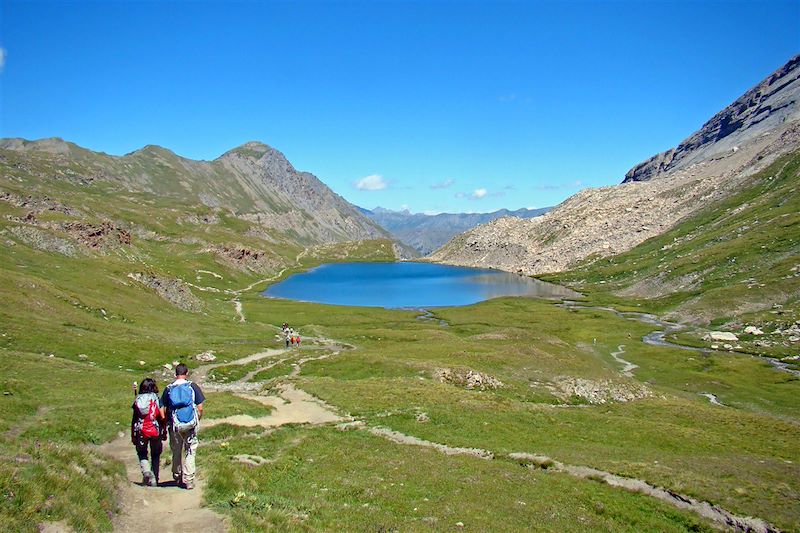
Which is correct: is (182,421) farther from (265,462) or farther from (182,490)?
(265,462)

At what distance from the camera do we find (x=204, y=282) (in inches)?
6978

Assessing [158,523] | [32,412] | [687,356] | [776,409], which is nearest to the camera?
[158,523]

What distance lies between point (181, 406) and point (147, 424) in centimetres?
127

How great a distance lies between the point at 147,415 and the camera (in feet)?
60.7

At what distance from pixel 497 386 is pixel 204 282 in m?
143

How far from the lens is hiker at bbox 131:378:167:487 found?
18.4 metres

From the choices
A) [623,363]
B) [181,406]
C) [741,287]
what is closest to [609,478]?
[181,406]

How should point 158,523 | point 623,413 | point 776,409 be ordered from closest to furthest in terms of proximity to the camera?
Result: point 158,523, point 623,413, point 776,409

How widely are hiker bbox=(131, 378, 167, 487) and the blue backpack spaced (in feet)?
1.58

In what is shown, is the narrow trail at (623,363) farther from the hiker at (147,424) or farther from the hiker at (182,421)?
the hiker at (147,424)

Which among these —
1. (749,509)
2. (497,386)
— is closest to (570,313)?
(497,386)

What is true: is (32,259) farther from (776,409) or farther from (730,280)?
(730,280)

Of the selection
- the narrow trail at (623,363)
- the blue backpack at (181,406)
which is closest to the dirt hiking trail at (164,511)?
the blue backpack at (181,406)

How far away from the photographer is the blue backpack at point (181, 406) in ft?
61.7
